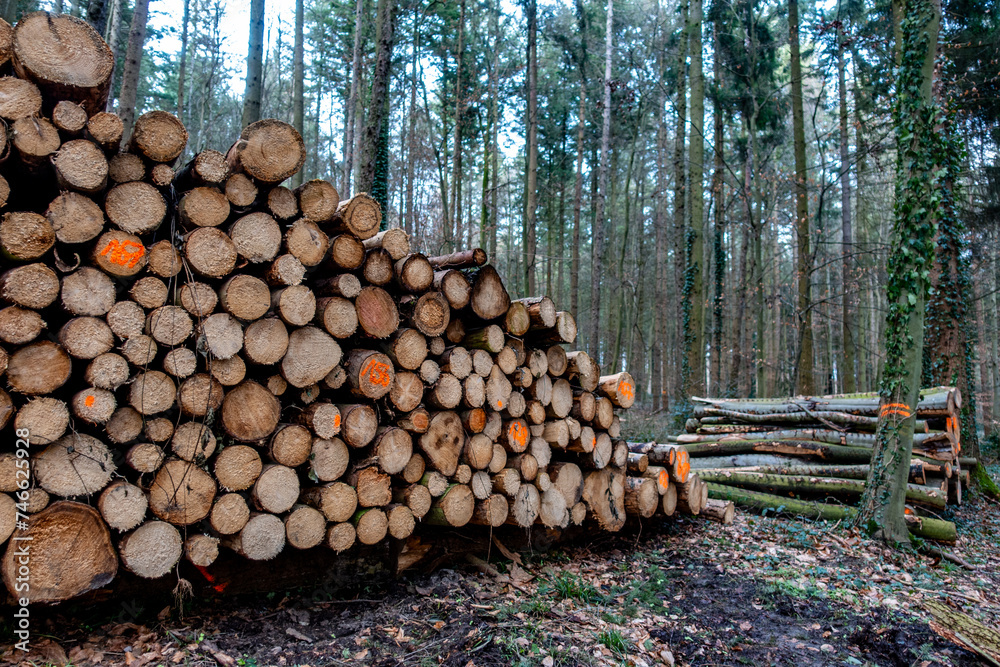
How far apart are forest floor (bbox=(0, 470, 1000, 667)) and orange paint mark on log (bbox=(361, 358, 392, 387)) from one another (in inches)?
59.2

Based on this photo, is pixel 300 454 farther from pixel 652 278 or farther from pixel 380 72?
pixel 652 278

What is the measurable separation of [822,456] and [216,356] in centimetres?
733

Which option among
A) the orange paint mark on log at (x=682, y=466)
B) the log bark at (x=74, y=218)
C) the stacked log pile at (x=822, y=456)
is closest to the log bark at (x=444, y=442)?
the log bark at (x=74, y=218)

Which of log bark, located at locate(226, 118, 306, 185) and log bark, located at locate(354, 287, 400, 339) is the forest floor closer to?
log bark, located at locate(354, 287, 400, 339)

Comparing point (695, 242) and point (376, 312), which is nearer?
point (376, 312)

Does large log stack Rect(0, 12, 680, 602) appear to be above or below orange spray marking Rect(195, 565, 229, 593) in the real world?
above

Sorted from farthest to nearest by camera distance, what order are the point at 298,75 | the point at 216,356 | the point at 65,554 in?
the point at 298,75
the point at 216,356
the point at 65,554

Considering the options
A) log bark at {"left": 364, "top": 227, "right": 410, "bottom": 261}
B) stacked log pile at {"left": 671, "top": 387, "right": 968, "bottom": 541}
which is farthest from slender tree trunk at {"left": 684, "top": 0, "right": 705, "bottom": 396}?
log bark at {"left": 364, "top": 227, "right": 410, "bottom": 261}

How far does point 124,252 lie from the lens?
3.05m

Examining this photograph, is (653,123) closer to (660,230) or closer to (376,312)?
(660,230)

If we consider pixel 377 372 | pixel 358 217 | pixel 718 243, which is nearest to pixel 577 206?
pixel 718 243

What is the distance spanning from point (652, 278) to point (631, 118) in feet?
20.8

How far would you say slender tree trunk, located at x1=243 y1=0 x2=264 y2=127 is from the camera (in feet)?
29.8

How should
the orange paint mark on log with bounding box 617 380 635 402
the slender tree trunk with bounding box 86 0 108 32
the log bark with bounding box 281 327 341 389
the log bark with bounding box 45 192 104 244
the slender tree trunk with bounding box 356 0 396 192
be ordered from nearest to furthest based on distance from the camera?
the log bark with bounding box 45 192 104 244
the log bark with bounding box 281 327 341 389
the orange paint mark on log with bounding box 617 380 635 402
the slender tree trunk with bounding box 86 0 108 32
the slender tree trunk with bounding box 356 0 396 192
